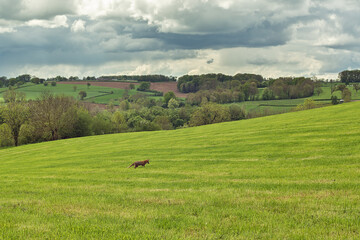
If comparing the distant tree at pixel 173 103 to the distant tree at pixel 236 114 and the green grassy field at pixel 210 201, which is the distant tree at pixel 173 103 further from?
the green grassy field at pixel 210 201

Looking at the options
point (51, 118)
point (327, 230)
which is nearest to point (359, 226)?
point (327, 230)

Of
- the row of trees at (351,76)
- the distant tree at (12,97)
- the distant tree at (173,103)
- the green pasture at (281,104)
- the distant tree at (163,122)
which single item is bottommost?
the distant tree at (163,122)

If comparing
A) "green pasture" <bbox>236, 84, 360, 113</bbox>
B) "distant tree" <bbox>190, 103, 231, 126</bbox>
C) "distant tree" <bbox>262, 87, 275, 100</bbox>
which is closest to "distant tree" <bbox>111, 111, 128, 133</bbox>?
"distant tree" <bbox>190, 103, 231, 126</bbox>

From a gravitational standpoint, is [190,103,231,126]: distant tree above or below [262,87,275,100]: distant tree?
below

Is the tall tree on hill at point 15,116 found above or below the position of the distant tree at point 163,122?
above

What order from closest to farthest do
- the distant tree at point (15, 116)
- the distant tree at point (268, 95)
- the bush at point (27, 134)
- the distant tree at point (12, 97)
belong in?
the bush at point (27, 134) < the distant tree at point (15, 116) < the distant tree at point (12, 97) < the distant tree at point (268, 95)

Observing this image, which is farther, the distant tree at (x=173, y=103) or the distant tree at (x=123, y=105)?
the distant tree at (x=173, y=103)

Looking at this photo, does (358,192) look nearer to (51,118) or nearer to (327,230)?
(327,230)

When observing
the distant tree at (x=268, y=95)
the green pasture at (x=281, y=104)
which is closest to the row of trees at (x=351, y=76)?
the green pasture at (x=281, y=104)

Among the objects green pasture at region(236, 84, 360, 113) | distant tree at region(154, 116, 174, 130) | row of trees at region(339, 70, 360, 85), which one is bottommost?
distant tree at region(154, 116, 174, 130)

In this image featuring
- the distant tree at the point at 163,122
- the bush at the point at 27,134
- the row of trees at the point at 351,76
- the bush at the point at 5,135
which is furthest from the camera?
the row of trees at the point at 351,76

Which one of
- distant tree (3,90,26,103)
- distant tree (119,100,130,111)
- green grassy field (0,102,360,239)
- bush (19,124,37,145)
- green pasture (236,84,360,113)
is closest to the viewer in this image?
green grassy field (0,102,360,239)

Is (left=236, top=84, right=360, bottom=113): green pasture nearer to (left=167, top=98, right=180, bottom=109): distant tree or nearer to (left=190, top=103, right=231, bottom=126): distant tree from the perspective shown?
(left=190, top=103, right=231, bottom=126): distant tree

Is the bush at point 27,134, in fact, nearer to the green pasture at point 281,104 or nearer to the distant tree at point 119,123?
the distant tree at point 119,123
